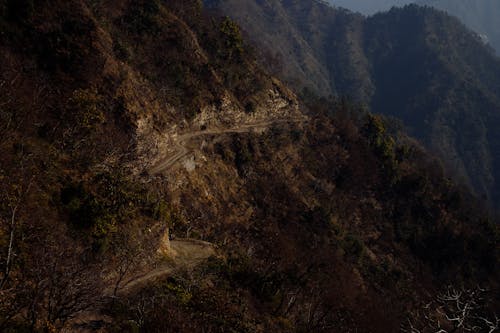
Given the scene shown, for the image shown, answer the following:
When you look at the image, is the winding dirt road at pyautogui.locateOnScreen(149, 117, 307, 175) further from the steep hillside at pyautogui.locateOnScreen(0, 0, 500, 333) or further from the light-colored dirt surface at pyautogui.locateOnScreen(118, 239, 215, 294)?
the light-colored dirt surface at pyautogui.locateOnScreen(118, 239, 215, 294)

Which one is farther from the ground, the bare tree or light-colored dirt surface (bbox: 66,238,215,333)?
the bare tree

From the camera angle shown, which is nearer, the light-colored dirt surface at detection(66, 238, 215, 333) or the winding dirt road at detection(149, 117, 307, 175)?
the light-colored dirt surface at detection(66, 238, 215, 333)

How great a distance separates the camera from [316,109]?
3760 inches

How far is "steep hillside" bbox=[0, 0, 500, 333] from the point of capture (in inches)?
864

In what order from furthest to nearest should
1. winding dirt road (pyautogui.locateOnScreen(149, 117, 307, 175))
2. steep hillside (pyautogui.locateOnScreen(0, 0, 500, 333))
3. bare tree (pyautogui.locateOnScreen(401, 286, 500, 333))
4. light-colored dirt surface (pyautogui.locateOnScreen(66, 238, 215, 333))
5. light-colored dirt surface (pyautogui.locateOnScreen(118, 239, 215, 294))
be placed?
1. winding dirt road (pyautogui.locateOnScreen(149, 117, 307, 175))
2. light-colored dirt surface (pyautogui.locateOnScreen(118, 239, 215, 294))
3. steep hillside (pyautogui.locateOnScreen(0, 0, 500, 333))
4. light-colored dirt surface (pyautogui.locateOnScreen(66, 238, 215, 333))
5. bare tree (pyautogui.locateOnScreen(401, 286, 500, 333))

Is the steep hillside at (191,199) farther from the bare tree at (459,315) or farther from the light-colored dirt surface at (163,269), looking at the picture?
the bare tree at (459,315)

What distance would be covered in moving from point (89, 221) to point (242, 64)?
56.0 meters

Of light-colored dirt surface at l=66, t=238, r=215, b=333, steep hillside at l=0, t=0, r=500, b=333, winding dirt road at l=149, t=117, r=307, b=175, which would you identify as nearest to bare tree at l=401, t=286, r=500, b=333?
steep hillside at l=0, t=0, r=500, b=333

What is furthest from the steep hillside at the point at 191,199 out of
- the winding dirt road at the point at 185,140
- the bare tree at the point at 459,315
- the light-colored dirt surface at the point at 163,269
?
the bare tree at the point at 459,315

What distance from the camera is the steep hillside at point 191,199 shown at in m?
21.9

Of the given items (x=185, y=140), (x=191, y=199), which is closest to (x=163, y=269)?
(x=191, y=199)

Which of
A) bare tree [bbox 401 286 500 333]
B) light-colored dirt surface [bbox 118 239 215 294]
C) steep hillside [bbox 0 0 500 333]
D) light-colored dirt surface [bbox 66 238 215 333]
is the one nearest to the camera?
bare tree [bbox 401 286 500 333]

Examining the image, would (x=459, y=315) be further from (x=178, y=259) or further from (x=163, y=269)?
(x=178, y=259)

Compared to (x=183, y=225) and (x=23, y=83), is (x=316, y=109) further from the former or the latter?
(x=23, y=83)
